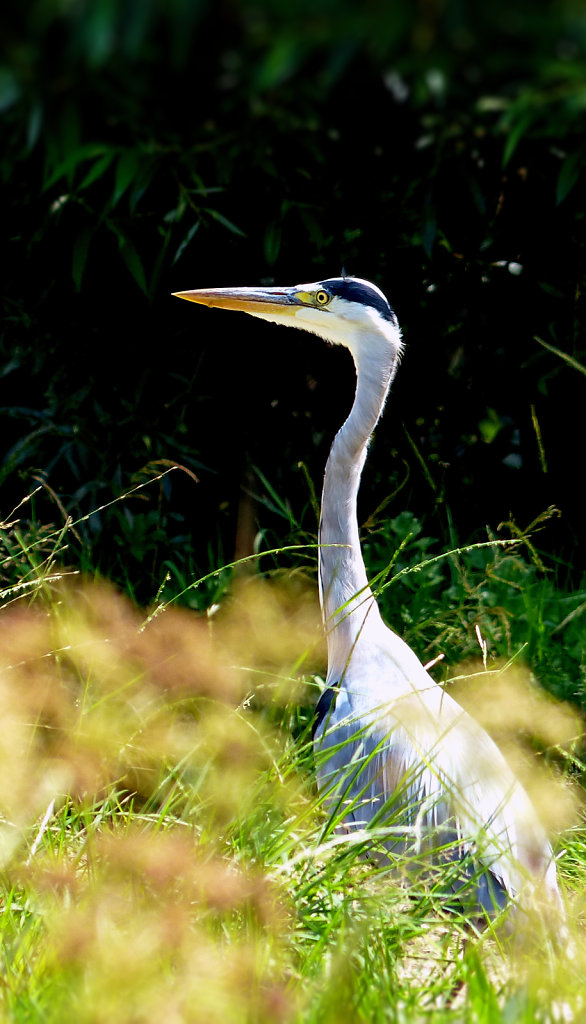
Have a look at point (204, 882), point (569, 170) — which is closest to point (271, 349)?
point (569, 170)

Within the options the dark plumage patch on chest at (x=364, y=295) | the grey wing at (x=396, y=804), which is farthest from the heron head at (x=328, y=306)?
the grey wing at (x=396, y=804)

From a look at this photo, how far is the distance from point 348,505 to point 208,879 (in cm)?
123

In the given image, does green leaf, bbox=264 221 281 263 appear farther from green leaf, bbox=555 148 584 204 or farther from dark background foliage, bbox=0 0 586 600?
green leaf, bbox=555 148 584 204

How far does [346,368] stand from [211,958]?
2.29 m

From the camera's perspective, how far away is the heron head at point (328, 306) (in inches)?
112

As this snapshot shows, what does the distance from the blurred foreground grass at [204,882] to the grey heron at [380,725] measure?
0.10m

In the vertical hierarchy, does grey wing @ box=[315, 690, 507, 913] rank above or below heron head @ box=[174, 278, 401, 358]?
below

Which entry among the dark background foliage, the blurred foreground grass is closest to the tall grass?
the blurred foreground grass

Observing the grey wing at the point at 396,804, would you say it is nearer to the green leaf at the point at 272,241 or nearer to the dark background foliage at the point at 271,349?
the dark background foliage at the point at 271,349

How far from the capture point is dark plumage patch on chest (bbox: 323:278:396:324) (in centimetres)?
283

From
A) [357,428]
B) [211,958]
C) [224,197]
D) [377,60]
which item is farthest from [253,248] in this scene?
[211,958]

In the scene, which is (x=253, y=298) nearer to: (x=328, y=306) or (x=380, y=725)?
(x=328, y=306)

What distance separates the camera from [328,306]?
290 cm

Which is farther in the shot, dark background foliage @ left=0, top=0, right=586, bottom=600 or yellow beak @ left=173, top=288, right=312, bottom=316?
dark background foliage @ left=0, top=0, right=586, bottom=600
